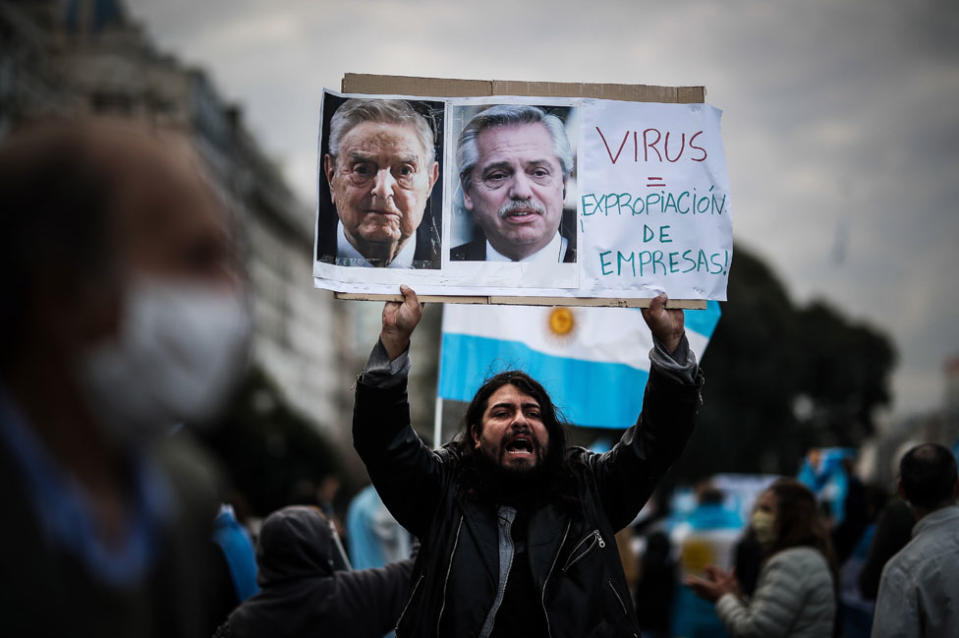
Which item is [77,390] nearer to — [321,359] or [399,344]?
[399,344]

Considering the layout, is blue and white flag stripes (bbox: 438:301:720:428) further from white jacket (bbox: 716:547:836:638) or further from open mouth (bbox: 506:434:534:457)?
open mouth (bbox: 506:434:534:457)

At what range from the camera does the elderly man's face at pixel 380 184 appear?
3.89 metres

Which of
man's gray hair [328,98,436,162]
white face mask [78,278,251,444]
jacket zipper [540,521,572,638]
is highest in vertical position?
man's gray hair [328,98,436,162]

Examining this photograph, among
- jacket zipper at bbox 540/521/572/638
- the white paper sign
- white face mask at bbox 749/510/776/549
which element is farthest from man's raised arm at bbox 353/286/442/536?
white face mask at bbox 749/510/776/549

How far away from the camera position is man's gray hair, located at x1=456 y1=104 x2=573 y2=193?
4.02m

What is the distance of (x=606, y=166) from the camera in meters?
4.05

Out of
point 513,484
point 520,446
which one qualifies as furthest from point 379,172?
point 513,484

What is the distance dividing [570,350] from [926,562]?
2200mm

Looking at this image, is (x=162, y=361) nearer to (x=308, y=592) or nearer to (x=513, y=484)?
(x=513, y=484)

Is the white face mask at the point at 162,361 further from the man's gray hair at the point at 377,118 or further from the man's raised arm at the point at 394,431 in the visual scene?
the man's gray hair at the point at 377,118

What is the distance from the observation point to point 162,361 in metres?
1.30

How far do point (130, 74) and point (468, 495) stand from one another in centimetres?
5418

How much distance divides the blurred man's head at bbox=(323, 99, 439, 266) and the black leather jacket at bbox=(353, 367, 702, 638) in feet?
2.37

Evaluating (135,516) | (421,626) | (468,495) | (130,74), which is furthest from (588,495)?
(130,74)
